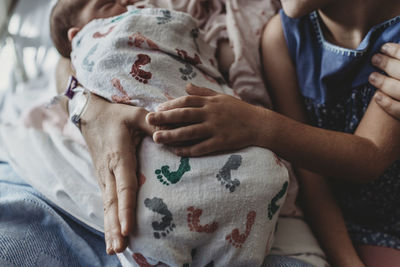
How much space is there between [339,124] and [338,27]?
9.8 inches

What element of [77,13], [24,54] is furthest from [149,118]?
[24,54]

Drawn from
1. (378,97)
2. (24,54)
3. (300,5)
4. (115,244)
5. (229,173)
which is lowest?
(24,54)

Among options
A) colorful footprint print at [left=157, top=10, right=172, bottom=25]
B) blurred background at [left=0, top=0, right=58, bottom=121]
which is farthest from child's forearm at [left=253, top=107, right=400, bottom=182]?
blurred background at [left=0, top=0, right=58, bottom=121]

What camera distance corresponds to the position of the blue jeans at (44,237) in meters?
0.77

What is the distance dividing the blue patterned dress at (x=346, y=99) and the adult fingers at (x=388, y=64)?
4cm

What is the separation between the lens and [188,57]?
881 millimetres

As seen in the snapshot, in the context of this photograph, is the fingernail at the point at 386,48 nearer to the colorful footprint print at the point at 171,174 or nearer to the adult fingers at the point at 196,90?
the adult fingers at the point at 196,90

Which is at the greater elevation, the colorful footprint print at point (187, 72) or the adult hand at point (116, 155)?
the colorful footprint print at point (187, 72)

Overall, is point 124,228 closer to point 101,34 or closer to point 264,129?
point 264,129

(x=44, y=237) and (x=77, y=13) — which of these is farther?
(x=77, y=13)

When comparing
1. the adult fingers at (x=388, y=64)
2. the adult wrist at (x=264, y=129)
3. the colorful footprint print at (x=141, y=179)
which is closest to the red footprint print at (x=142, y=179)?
the colorful footprint print at (x=141, y=179)

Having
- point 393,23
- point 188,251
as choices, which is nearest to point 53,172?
point 188,251

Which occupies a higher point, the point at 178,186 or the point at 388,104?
the point at 388,104

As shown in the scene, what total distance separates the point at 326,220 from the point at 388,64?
0.41 metres
